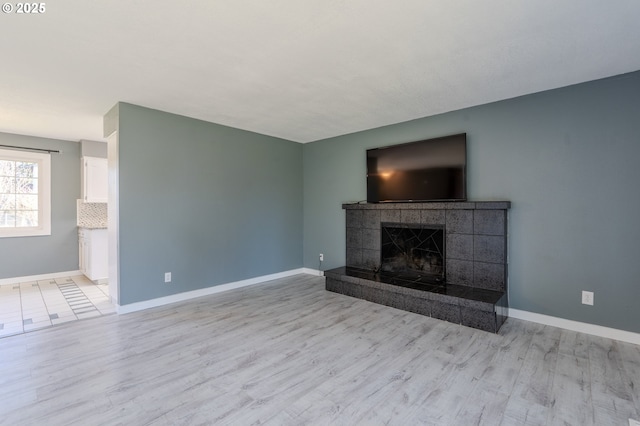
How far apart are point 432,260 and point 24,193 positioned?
6.67 metres

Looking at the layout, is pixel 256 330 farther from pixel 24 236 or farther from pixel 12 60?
pixel 24 236

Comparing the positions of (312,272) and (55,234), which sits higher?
(55,234)

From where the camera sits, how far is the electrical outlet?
2924 millimetres

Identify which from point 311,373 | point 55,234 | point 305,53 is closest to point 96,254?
point 55,234

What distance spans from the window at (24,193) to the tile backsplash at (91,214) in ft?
1.45

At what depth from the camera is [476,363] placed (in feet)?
7.75

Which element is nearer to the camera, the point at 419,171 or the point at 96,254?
the point at 419,171

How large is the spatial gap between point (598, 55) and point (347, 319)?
127 inches

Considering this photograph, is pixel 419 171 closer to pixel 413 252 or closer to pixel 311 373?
pixel 413 252

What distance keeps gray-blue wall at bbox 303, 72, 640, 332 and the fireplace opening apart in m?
0.74

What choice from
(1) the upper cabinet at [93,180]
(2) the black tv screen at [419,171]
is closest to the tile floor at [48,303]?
(1) the upper cabinet at [93,180]

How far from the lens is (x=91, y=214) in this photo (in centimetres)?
553

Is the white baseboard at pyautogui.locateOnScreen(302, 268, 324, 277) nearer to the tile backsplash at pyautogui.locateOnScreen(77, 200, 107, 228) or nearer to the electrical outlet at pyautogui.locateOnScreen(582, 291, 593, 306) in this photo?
the electrical outlet at pyautogui.locateOnScreen(582, 291, 593, 306)

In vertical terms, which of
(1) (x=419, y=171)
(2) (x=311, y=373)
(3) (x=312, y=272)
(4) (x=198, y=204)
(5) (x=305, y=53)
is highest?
(5) (x=305, y=53)
